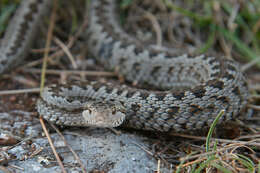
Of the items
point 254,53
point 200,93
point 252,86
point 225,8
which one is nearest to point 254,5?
point 225,8

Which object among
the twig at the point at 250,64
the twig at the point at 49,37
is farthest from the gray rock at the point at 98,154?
the twig at the point at 250,64

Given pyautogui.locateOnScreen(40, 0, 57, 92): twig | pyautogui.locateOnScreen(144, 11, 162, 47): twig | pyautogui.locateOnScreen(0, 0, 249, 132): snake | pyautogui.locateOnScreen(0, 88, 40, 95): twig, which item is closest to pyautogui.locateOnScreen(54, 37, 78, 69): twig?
pyautogui.locateOnScreen(40, 0, 57, 92): twig

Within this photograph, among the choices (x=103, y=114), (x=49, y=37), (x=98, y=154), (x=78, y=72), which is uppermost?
(x=49, y=37)

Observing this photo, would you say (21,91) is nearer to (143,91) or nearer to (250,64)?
(143,91)

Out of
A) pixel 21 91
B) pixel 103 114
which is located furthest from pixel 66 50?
pixel 103 114

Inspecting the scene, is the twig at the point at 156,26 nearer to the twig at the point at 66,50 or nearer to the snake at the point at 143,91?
the snake at the point at 143,91

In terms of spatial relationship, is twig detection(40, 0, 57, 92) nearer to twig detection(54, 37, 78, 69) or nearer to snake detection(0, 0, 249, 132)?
twig detection(54, 37, 78, 69)

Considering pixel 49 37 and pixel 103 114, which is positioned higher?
pixel 49 37

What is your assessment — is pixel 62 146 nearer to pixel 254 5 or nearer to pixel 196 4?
pixel 196 4
